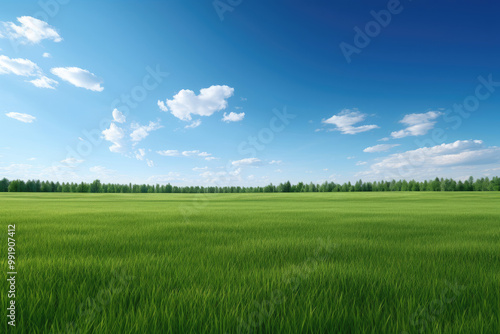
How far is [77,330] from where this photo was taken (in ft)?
6.21

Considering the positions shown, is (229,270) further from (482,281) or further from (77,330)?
(482,281)

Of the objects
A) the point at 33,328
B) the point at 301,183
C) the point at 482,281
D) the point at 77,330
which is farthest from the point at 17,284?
the point at 301,183

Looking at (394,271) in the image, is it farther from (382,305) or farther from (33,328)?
(33,328)

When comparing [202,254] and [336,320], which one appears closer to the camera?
[336,320]

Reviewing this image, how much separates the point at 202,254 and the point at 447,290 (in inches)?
142

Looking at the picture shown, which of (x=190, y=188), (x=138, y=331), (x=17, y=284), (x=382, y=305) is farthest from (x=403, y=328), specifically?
(x=190, y=188)

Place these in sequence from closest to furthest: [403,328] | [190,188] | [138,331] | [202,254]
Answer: [138,331], [403,328], [202,254], [190,188]

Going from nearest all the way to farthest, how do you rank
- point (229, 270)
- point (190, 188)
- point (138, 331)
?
point (138, 331)
point (229, 270)
point (190, 188)

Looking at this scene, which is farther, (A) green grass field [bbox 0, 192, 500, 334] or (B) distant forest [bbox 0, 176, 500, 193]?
(B) distant forest [bbox 0, 176, 500, 193]

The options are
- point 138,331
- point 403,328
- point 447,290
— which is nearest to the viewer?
point 138,331

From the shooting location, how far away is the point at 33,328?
1.92 metres

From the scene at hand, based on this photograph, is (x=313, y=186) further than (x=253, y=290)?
Yes

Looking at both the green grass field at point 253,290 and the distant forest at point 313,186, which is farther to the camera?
the distant forest at point 313,186

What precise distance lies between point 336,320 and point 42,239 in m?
6.71
